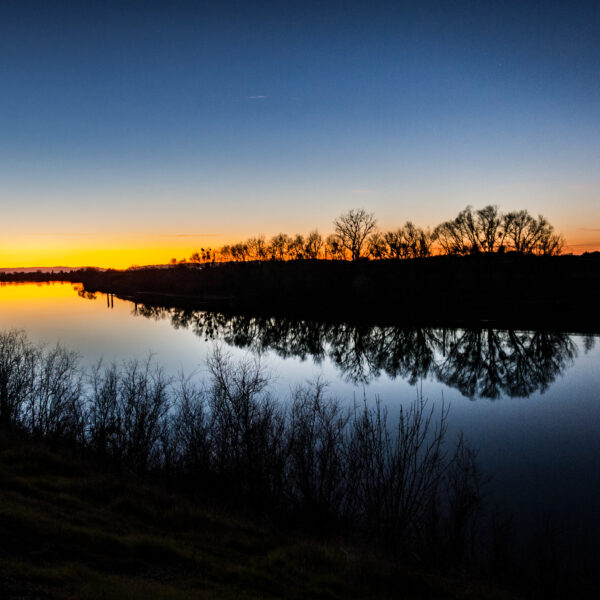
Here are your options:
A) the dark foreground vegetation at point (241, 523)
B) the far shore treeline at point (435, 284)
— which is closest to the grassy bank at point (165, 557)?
the dark foreground vegetation at point (241, 523)

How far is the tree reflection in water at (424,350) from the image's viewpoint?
28.8 meters

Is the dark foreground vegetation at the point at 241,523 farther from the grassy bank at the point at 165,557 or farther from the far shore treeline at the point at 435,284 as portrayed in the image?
the far shore treeline at the point at 435,284

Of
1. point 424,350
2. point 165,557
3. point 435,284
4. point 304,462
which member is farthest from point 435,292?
point 165,557

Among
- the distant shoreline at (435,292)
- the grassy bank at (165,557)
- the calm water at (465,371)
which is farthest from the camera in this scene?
the distant shoreline at (435,292)

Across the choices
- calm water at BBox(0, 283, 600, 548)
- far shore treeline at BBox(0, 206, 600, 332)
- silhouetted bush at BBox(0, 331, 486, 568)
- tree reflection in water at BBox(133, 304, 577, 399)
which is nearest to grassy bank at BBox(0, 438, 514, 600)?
silhouetted bush at BBox(0, 331, 486, 568)

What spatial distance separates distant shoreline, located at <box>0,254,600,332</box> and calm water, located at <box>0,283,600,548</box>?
9122mm

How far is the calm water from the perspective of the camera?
14211mm

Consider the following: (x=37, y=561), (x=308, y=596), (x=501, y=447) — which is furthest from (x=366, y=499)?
(x=37, y=561)

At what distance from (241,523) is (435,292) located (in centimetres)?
6141

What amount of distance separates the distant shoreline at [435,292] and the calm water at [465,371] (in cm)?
912

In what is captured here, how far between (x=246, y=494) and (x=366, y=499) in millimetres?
3577

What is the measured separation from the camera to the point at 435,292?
6844cm

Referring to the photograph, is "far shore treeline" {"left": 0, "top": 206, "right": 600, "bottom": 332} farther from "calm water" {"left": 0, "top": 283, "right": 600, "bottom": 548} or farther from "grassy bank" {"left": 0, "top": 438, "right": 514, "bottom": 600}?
"grassy bank" {"left": 0, "top": 438, "right": 514, "bottom": 600}

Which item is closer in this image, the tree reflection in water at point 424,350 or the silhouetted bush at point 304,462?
the silhouetted bush at point 304,462
